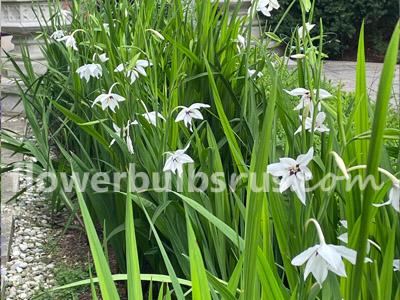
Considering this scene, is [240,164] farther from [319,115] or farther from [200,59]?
[200,59]

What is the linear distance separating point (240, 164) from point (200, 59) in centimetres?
80

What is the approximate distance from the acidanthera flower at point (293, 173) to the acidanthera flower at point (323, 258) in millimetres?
141

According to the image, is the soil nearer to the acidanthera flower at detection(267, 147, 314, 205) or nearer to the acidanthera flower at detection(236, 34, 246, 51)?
the acidanthera flower at detection(236, 34, 246, 51)

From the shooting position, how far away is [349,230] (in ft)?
3.11

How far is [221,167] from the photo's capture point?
1.42 meters

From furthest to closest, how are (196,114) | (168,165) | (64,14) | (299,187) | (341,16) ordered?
(341,16) < (64,14) < (196,114) < (168,165) < (299,187)

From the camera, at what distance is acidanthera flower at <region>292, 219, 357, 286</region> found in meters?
0.72

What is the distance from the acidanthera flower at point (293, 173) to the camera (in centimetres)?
88

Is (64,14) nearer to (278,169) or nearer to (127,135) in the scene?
(127,135)

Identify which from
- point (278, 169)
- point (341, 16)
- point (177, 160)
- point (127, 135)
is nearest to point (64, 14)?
point (127, 135)

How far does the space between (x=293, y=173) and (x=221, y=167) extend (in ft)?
1.75

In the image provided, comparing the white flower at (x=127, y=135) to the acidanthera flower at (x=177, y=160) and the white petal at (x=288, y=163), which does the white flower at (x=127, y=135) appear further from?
the white petal at (x=288, y=163)

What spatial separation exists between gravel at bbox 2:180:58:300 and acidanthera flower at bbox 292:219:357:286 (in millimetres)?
1136

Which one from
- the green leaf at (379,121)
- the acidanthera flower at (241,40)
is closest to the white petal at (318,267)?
the green leaf at (379,121)
